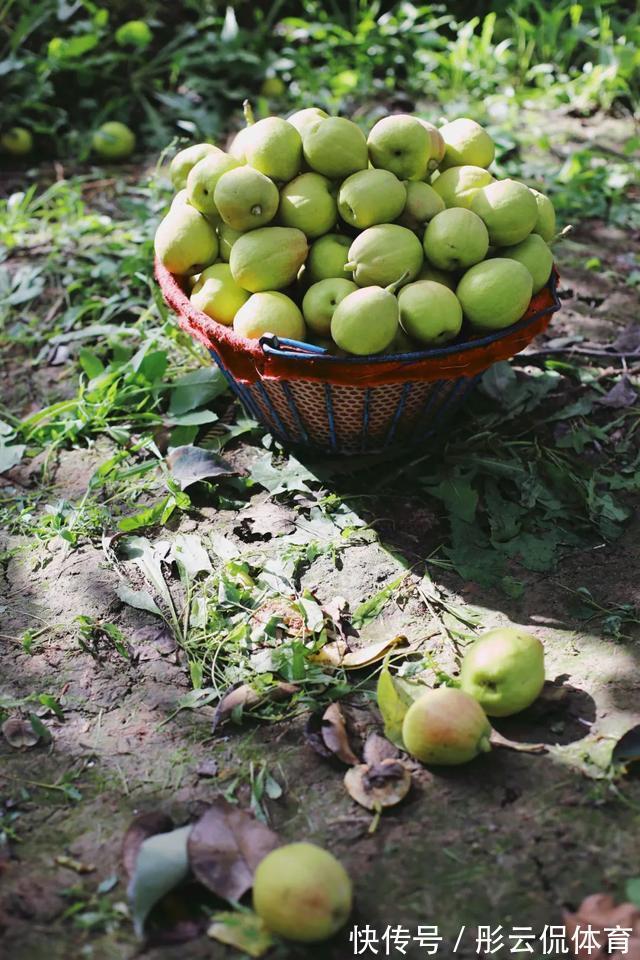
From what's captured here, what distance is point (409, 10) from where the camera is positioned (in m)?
5.84

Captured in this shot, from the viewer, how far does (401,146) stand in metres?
2.68

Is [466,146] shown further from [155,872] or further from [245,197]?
[155,872]

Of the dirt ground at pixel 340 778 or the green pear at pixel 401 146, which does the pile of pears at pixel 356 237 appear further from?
the dirt ground at pixel 340 778

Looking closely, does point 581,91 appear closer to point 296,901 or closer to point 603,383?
point 603,383

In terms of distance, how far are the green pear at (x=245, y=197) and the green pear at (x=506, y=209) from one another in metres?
0.63

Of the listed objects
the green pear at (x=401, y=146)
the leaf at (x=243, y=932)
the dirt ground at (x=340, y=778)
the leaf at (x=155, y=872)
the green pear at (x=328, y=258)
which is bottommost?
the dirt ground at (x=340, y=778)

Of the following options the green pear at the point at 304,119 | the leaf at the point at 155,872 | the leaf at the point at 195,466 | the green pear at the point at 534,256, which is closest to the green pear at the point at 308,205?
the green pear at the point at 304,119

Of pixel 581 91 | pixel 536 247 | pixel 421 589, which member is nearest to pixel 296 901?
pixel 421 589

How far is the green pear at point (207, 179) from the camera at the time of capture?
2.73m

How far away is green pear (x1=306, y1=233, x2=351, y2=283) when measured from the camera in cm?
268

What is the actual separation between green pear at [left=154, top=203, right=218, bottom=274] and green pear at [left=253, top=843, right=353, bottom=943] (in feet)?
6.05

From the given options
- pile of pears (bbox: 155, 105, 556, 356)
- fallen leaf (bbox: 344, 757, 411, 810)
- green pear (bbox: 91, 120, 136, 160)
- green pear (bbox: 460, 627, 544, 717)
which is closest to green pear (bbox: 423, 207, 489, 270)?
pile of pears (bbox: 155, 105, 556, 356)

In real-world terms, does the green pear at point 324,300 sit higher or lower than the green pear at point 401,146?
lower

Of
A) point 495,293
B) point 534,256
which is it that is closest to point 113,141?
point 534,256
